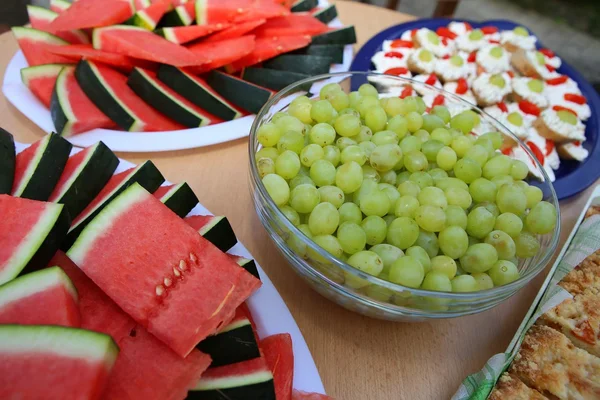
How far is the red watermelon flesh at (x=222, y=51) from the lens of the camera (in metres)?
1.32

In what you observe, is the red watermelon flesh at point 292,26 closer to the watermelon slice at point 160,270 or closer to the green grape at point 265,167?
the green grape at point 265,167

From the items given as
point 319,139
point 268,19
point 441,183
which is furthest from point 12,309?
point 268,19

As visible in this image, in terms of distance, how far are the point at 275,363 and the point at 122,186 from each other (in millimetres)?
463

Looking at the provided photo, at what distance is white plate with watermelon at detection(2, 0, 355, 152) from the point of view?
1.15 m

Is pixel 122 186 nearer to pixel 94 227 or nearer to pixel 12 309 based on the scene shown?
pixel 94 227

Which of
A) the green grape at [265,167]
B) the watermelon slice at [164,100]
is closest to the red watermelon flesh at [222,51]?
the watermelon slice at [164,100]

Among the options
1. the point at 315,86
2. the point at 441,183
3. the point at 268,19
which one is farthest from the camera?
the point at 268,19

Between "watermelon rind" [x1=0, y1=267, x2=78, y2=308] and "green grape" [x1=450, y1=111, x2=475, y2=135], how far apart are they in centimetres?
86

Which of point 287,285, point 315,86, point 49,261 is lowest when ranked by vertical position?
point 287,285

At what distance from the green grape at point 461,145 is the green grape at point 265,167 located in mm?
395

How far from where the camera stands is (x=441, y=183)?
2.72 ft

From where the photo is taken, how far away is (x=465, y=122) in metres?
0.98

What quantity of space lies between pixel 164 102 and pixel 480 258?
942 millimetres

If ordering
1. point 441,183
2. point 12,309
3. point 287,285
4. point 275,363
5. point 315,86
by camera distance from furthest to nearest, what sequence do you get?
point 315,86 → point 287,285 → point 441,183 → point 275,363 → point 12,309
